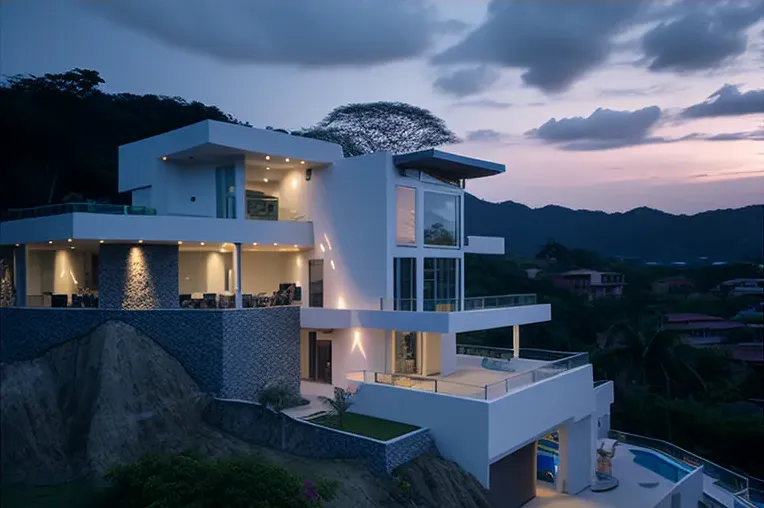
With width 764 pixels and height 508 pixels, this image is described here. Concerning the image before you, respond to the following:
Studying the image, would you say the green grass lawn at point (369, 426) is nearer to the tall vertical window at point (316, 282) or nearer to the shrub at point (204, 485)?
the shrub at point (204, 485)

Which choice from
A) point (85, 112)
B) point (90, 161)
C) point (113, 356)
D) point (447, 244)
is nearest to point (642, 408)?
point (447, 244)

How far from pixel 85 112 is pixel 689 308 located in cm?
5573

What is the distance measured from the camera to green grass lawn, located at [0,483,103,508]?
11820 mm

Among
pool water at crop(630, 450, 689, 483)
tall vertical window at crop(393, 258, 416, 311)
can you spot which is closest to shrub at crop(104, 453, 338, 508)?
tall vertical window at crop(393, 258, 416, 311)

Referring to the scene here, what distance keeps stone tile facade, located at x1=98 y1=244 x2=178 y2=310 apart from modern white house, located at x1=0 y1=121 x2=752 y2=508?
45 mm

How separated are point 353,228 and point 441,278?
3829 mm

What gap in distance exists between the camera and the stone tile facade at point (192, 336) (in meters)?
17.0

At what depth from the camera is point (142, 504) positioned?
37.4 feet

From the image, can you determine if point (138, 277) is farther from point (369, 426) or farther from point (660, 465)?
point (660, 465)

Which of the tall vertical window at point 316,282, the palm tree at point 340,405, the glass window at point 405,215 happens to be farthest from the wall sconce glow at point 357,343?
the glass window at point 405,215

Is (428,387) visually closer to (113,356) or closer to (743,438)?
(113,356)

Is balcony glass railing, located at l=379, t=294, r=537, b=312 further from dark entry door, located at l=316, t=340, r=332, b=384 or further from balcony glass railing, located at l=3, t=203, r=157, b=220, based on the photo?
balcony glass railing, located at l=3, t=203, r=157, b=220

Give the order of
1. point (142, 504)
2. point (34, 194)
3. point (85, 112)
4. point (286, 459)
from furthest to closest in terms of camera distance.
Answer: point (85, 112)
point (34, 194)
point (286, 459)
point (142, 504)

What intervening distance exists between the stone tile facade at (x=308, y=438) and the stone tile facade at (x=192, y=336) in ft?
2.77
